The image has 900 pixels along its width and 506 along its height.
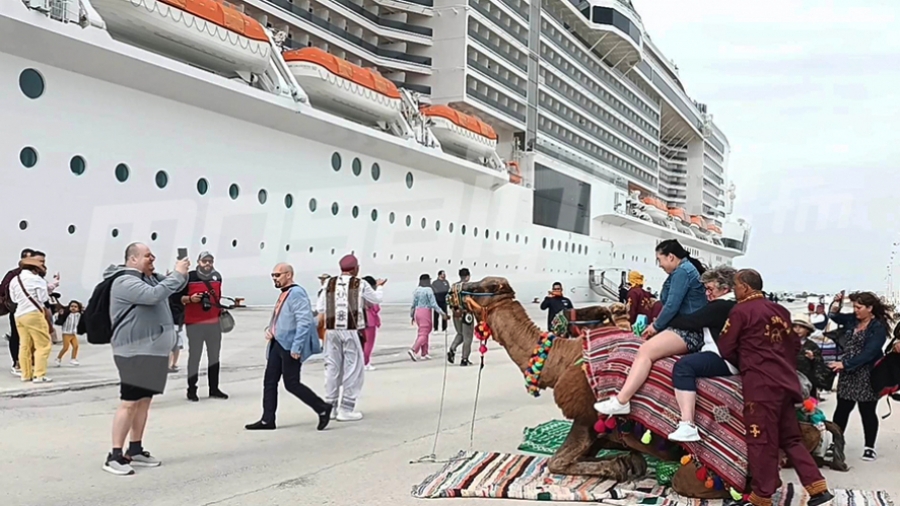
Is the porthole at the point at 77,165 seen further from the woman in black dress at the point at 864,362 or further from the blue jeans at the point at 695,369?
the woman in black dress at the point at 864,362

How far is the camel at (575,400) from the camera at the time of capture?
4.91 meters

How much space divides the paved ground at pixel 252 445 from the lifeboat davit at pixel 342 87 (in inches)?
A: 436

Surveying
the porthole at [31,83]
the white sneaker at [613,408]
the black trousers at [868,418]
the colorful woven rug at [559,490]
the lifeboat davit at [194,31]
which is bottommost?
the colorful woven rug at [559,490]

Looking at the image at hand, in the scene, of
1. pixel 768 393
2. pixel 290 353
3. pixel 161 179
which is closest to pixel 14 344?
pixel 290 353

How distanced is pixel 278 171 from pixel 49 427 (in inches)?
498

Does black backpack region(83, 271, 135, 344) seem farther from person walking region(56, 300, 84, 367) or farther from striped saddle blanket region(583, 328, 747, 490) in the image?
person walking region(56, 300, 84, 367)

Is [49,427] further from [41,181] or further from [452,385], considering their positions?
[41,181]

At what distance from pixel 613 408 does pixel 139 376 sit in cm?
310

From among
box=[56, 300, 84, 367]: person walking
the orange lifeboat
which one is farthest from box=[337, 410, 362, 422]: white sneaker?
the orange lifeboat

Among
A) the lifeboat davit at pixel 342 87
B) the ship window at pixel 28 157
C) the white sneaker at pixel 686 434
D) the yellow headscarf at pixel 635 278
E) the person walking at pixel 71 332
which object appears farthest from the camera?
the lifeboat davit at pixel 342 87

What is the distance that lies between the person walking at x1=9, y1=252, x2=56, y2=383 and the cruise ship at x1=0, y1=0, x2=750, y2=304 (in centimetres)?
438

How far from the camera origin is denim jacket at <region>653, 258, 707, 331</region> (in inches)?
197

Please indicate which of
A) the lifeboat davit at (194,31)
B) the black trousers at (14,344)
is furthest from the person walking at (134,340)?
the lifeboat davit at (194,31)

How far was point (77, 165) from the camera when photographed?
44.4 feet
